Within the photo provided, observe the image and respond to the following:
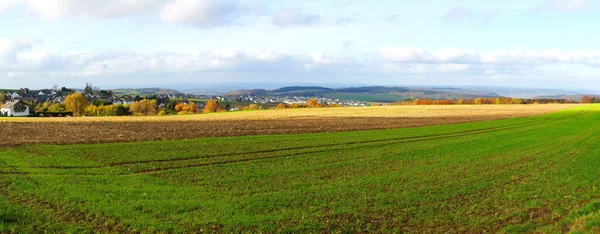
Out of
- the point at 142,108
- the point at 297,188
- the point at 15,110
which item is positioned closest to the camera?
the point at 297,188

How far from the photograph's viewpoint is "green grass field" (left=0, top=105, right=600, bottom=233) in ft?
38.5

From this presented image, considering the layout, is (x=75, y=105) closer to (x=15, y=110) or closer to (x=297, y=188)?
(x=15, y=110)

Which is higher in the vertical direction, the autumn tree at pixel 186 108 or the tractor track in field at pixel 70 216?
the tractor track in field at pixel 70 216

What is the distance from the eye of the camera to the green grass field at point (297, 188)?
38.5 feet

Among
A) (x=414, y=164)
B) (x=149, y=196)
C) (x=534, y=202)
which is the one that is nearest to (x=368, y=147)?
(x=414, y=164)

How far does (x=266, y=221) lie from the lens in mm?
11922

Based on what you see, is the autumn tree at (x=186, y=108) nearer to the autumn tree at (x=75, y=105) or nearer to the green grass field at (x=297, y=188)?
the autumn tree at (x=75, y=105)

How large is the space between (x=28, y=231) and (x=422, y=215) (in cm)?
1071

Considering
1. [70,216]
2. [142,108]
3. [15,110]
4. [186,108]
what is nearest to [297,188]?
[70,216]

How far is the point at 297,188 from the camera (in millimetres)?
15891

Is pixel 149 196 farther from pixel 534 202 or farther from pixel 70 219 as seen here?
pixel 534 202

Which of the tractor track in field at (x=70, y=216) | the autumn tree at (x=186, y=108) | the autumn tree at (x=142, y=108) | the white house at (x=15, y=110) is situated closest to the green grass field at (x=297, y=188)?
the tractor track in field at (x=70, y=216)

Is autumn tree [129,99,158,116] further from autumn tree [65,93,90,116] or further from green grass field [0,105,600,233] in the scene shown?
green grass field [0,105,600,233]

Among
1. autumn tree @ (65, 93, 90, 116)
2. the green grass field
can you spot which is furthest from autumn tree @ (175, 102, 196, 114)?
the green grass field
